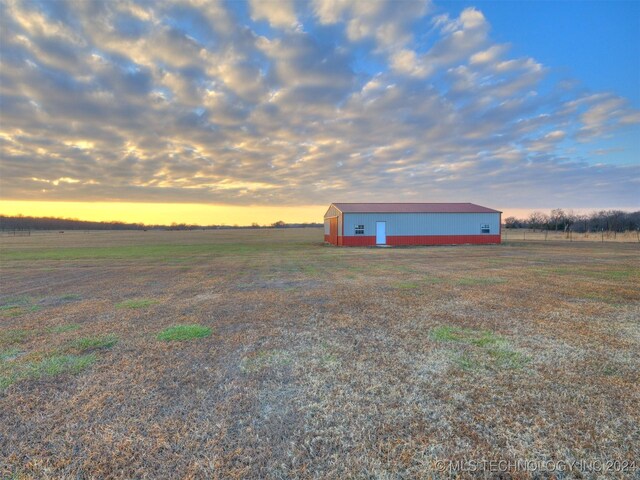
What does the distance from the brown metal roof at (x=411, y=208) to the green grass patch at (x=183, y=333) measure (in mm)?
24108

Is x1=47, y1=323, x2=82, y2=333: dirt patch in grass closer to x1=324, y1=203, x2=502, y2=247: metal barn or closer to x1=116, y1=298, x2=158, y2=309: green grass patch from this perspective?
x1=116, y1=298, x2=158, y2=309: green grass patch

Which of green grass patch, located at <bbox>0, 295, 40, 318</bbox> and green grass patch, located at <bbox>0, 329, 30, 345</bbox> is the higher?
green grass patch, located at <bbox>0, 329, 30, 345</bbox>

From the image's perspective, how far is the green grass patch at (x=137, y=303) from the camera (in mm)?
8141

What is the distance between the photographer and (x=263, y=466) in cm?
259

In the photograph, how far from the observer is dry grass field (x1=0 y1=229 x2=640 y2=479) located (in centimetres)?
269

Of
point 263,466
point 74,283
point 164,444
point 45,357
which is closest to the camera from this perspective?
point 263,466

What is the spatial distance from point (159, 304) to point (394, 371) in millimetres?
6671

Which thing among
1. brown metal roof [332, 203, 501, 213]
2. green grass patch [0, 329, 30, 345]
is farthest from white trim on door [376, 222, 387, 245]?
green grass patch [0, 329, 30, 345]

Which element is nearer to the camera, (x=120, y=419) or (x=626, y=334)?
(x=120, y=419)

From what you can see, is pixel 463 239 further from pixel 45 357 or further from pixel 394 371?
pixel 45 357

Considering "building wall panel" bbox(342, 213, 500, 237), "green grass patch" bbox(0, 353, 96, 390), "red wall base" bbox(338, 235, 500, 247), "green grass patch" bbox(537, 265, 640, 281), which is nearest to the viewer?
"green grass patch" bbox(0, 353, 96, 390)

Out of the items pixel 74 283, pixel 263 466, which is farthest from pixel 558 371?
pixel 74 283

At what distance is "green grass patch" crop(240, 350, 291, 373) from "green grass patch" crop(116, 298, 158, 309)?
478 centimetres

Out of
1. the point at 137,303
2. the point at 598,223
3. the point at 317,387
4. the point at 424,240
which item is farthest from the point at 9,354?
the point at 598,223
